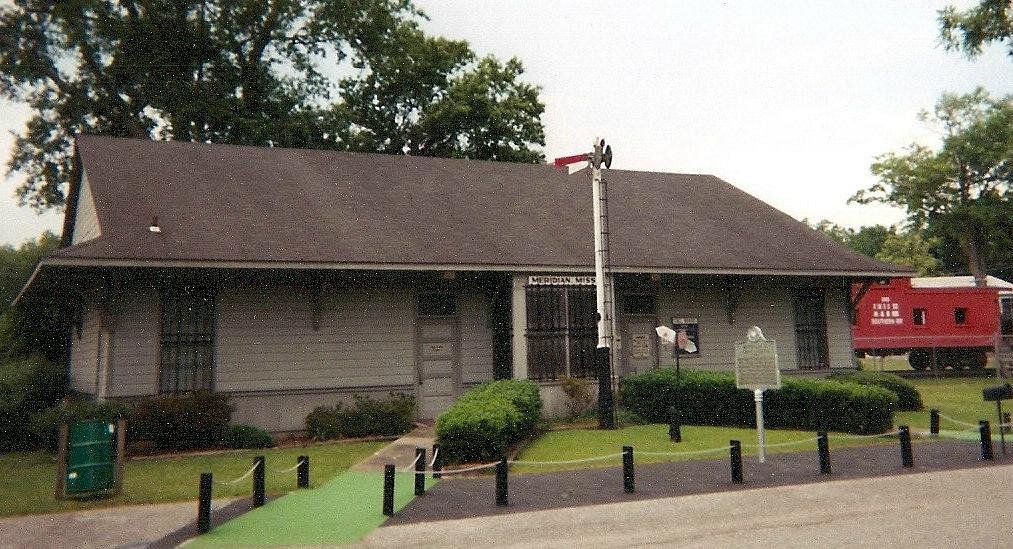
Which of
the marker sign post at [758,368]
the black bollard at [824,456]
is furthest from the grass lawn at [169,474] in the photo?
the black bollard at [824,456]

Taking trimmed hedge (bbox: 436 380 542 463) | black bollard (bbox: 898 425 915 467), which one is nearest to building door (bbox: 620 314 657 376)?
trimmed hedge (bbox: 436 380 542 463)

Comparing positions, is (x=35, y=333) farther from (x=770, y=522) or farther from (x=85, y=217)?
(x=770, y=522)

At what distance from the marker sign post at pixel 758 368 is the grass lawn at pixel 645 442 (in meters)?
1.29

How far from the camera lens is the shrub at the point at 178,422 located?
46.4 feet

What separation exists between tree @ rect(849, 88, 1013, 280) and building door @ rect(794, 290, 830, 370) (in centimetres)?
3609

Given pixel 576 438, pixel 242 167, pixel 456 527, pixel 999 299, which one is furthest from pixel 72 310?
pixel 999 299

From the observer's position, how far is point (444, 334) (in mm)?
17906

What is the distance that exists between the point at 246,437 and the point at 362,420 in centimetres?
239

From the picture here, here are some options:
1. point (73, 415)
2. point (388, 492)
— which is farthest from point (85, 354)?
point (388, 492)

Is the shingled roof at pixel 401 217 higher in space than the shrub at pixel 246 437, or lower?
higher

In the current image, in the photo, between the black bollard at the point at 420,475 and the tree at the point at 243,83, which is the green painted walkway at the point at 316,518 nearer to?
the black bollard at the point at 420,475

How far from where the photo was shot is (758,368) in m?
11.9

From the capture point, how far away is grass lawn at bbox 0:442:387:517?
1017 centimetres

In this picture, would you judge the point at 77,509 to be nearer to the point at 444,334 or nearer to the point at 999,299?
the point at 444,334
